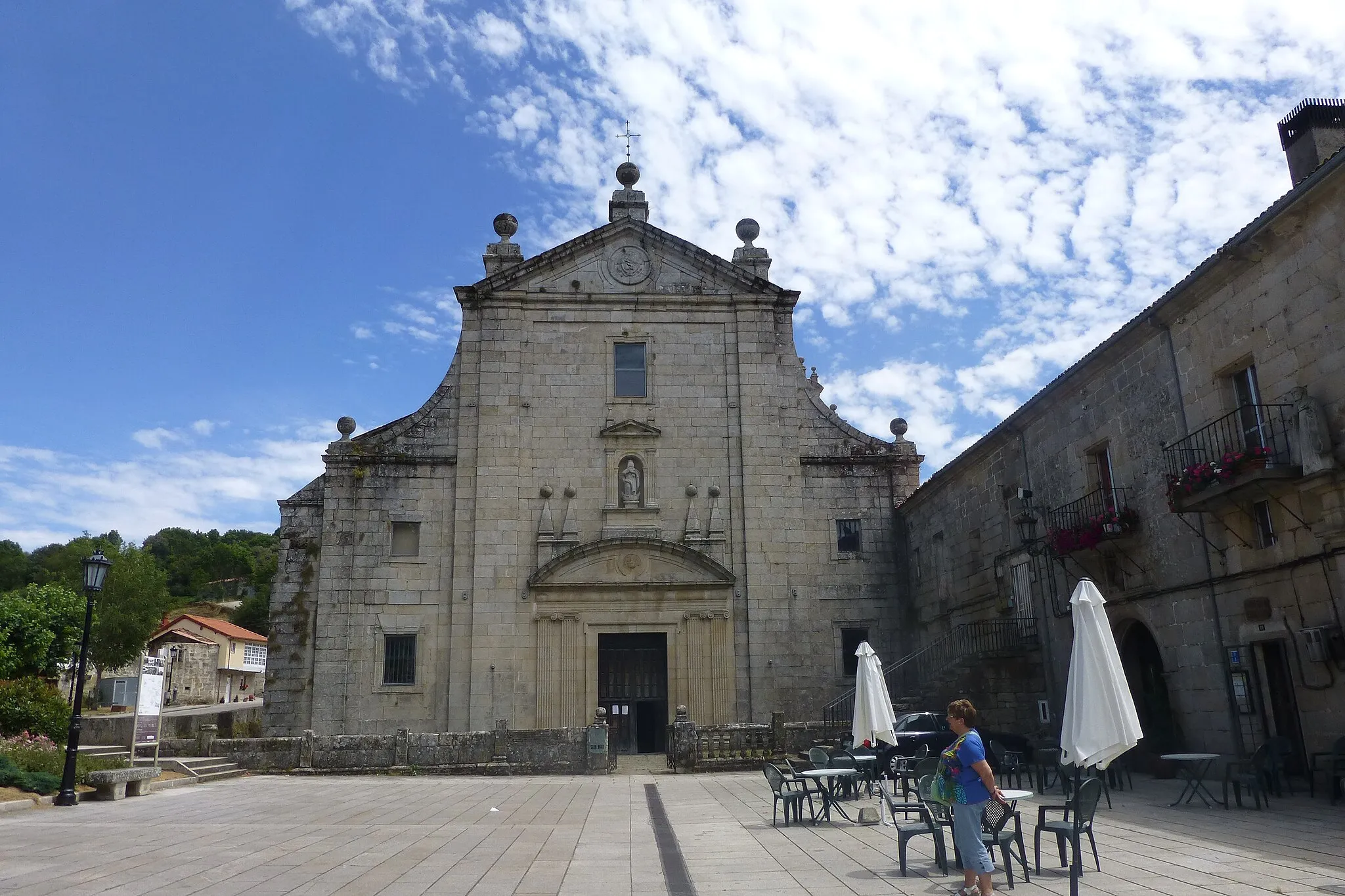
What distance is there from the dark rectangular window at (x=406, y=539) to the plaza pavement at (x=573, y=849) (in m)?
10.3

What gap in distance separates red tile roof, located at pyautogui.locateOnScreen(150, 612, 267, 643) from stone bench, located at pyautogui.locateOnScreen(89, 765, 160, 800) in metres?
50.9

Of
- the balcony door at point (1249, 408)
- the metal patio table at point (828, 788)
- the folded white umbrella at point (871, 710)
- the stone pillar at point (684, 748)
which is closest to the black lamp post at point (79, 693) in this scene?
the metal patio table at point (828, 788)

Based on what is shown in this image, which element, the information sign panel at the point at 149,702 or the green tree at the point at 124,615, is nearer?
the information sign panel at the point at 149,702

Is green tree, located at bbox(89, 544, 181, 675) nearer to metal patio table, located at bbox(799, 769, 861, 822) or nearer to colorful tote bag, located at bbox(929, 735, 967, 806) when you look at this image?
metal patio table, located at bbox(799, 769, 861, 822)

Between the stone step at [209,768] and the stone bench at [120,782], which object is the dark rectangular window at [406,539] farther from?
the stone bench at [120,782]

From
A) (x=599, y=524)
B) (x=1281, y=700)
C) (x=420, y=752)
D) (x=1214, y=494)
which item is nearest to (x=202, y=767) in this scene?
(x=420, y=752)

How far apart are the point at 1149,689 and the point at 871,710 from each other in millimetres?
6481

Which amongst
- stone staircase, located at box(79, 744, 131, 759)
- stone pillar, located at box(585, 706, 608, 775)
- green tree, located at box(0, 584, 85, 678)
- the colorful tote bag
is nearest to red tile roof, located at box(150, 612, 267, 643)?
green tree, located at box(0, 584, 85, 678)

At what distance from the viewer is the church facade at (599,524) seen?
82.7 ft

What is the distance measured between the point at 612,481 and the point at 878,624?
27.8 ft

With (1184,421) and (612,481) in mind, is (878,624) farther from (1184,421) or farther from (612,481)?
(1184,421)

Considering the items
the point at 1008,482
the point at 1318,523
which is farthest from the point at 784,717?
the point at 1318,523

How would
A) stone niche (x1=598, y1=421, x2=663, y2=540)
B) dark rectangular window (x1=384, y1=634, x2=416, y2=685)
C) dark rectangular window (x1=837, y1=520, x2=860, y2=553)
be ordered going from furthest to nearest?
dark rectangular window (x1=837, y1=520, x2=860, y2=553), stone niche (x1=598, y1=421, x2=663, y2=540), dark rectangular window (x1=384, y1=634, x2=416, y2=685)

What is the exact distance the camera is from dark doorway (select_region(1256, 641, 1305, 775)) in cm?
1370
